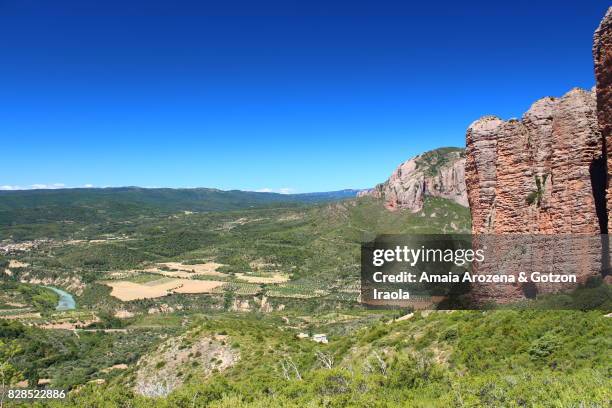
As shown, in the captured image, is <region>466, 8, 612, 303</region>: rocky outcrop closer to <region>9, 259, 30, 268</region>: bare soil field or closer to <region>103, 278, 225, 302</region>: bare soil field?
<region>103, 278, 225, 302</region>: bare soil field

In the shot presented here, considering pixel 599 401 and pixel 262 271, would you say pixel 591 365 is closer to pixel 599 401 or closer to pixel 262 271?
pixel 599 401

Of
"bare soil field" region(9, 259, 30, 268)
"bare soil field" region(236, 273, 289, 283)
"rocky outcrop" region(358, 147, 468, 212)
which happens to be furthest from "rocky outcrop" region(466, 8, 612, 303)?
"bare soil field" region(9, 259, 30, 268)

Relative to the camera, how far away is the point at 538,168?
89.1 feet

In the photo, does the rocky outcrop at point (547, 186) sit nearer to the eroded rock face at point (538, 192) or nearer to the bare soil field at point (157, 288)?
the eroded rock face at point (538, 192)

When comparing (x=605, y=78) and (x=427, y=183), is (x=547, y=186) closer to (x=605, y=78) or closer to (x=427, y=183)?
(x=605, y=78)

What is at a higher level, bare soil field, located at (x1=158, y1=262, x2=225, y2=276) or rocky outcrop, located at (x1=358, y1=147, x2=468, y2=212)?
rocky outcrop, located at (x1=358, y1=147, x2=468, y2=212)

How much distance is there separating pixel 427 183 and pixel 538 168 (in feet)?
507

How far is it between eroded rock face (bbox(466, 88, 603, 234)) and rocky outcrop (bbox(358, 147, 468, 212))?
A: 5409 inches

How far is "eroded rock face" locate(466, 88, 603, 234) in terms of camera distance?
25.0 m

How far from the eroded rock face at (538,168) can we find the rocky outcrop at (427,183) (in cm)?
13740

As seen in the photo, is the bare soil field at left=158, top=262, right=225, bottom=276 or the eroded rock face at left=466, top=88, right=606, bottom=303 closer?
the eroded rock face at left=466, top=88, right=606, bottom=303

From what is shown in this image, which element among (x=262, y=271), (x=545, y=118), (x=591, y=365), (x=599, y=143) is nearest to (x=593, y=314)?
(x=591, y=365)

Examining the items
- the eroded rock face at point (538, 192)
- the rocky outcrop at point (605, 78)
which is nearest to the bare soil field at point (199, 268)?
the eroded rock face at point (538, 192)

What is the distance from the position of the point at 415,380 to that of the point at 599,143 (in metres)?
17.3
